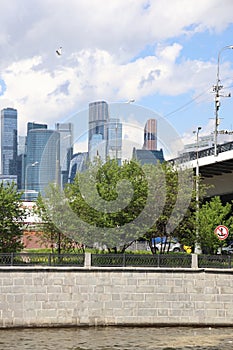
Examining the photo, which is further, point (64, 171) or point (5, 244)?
point (64, 171)

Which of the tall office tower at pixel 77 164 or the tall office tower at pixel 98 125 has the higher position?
the tall office tower at pixel 98 125

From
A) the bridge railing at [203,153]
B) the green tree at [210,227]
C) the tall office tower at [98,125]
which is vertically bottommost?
the green tree at [210,227]

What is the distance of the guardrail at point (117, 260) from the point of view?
3228 centimetres

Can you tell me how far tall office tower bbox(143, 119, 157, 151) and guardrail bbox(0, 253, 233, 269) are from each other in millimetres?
11483

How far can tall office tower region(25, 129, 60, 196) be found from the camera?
50.4 meters

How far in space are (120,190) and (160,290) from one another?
24.9ft

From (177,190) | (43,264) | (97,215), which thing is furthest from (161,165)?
(43,264)

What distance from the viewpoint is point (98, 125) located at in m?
45.6

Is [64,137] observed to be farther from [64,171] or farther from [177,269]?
[177,269]

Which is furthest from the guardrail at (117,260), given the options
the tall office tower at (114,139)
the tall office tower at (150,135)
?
the tall office tower at (150,135)

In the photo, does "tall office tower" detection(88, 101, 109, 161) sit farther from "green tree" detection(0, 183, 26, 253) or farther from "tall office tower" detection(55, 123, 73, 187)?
"green tree" detection(0, 183, 26, 253)

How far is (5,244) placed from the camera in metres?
36.1

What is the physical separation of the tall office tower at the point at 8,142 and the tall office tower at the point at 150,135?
44.4 meters

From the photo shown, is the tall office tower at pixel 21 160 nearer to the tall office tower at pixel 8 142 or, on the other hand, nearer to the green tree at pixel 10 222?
the tall office tower at pixel 8 142
